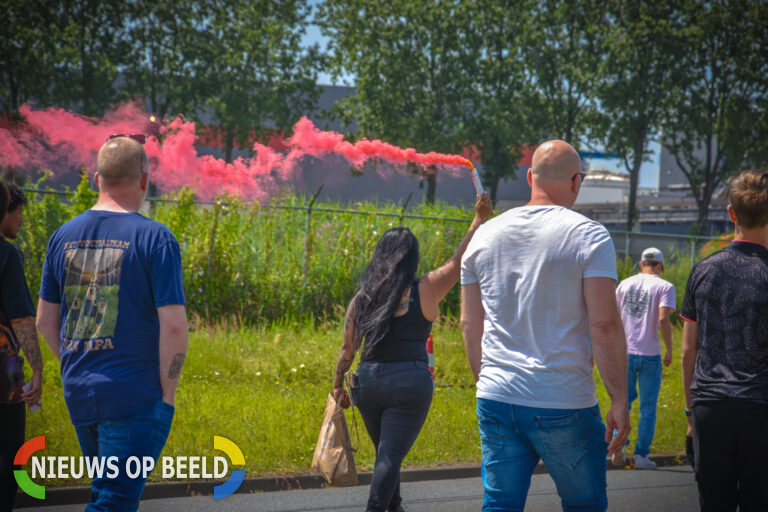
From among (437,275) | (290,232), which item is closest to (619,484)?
(437,275)

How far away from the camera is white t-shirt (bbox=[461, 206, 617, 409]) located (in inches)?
111

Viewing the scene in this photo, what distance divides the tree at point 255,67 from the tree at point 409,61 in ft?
5.71

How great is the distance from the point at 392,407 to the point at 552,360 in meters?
1.52

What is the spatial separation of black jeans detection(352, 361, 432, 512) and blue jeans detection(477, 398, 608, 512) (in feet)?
3.98

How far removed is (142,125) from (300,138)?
6.02m

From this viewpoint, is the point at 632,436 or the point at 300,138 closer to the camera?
the point at 632,436

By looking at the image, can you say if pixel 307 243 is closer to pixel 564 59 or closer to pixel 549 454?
pixel 549 454

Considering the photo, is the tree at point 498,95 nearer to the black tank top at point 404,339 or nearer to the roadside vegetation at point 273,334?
the roadside vegetation at point 273,334

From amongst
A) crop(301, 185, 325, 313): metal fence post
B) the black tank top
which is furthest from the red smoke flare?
the black tank top

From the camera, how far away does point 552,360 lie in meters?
2.83

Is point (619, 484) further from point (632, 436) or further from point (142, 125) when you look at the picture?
point (142, 125)

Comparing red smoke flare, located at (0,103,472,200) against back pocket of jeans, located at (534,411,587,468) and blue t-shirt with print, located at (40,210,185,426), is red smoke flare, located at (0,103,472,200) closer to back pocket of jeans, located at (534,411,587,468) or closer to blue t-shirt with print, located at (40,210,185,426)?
blue t-shirt with print, located at (40,210,185,426)

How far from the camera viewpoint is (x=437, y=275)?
4223 mm

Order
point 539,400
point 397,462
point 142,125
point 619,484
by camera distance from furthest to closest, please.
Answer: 1. point 142,125
2. point 619,484
3. point 397,462
4. point 539,400
